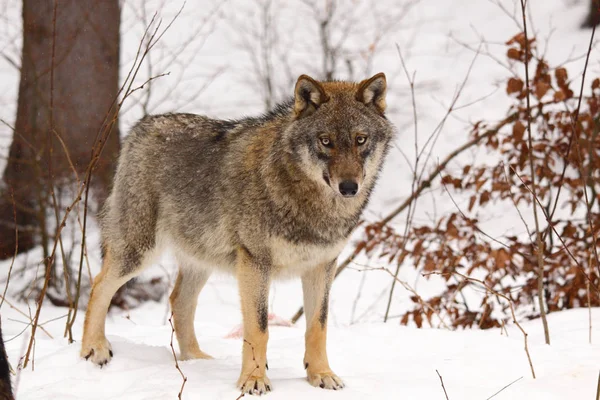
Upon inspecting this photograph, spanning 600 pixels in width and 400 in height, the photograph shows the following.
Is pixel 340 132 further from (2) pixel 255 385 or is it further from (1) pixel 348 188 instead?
(2) pixel 255 385

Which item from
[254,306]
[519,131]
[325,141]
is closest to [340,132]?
[325,141]

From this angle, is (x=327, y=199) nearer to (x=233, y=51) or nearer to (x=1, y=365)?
(x=1, y=365)

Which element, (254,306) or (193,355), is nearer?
(254,306)

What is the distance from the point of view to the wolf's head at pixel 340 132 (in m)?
3.94

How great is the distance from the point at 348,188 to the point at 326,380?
3.88ft

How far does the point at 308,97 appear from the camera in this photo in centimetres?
422

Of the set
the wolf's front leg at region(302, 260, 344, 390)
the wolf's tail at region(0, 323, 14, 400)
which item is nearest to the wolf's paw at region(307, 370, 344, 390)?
the wolf's front leg at region(302, 260, 344, 390)

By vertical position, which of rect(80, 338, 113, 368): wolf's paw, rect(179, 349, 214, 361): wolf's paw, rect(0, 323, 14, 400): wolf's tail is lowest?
rect(179, 349, 214, 361): wolf's paw

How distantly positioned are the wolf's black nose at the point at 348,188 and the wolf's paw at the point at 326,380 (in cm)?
113

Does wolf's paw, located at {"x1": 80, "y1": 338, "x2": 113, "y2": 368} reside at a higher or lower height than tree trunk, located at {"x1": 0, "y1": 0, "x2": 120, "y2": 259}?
lower

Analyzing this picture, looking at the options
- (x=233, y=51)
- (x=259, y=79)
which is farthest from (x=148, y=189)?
(x=233, y=51)

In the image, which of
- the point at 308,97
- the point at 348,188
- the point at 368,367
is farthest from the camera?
the point at 368,367

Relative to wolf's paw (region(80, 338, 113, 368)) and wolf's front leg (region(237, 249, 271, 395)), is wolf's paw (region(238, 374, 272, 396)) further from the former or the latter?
wolf's paw (region(80, 338, 113, 368))

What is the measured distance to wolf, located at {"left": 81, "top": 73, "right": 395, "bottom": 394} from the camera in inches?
161
